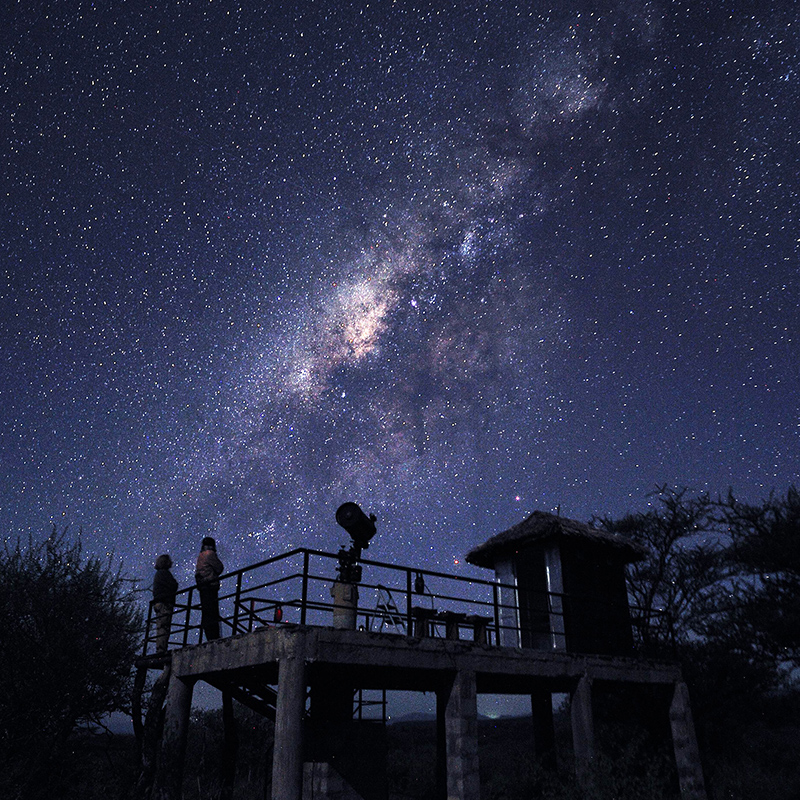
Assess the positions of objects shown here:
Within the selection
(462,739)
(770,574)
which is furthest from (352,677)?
(770,574)

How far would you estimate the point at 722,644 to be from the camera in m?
23.5

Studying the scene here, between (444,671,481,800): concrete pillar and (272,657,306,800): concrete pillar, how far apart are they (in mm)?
2881

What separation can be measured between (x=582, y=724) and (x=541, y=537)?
4521 millimetres

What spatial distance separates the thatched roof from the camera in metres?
16.9

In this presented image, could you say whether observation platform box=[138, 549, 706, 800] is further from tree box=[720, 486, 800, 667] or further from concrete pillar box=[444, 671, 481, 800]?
tree box=[720, 486, 800, 667]

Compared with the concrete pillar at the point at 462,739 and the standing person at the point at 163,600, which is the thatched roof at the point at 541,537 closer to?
the concrete pillar at the point at 462,739

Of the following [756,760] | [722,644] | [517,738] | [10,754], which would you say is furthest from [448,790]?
[517,738]

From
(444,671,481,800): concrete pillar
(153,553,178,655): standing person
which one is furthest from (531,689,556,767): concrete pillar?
(153,553,178,655): standing person

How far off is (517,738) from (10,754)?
1844 inches

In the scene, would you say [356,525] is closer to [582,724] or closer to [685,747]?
[582,724]

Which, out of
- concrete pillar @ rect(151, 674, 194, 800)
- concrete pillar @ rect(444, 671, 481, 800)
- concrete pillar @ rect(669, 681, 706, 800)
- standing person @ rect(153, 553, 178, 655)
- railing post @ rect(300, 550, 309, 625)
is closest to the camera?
railing post @ rect(300, 550, 309, 625)

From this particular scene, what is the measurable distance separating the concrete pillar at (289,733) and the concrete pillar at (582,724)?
5987mm

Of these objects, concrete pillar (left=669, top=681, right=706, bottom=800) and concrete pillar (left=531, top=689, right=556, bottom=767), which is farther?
concrete pillar (left=531, top=689, right=556, bottom=767)

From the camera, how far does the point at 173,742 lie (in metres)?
12.3
